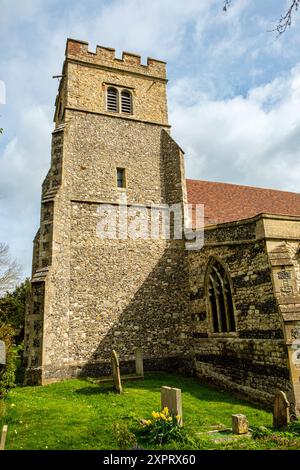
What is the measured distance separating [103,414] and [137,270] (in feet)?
22.7

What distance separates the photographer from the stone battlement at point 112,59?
53.8ft

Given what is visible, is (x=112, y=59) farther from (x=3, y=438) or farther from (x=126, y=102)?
(x=3, y=438)

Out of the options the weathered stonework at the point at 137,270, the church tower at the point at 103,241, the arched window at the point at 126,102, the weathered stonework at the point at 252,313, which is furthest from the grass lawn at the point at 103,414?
the arched window at the point at 126,102

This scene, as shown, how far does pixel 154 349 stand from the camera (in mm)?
13242

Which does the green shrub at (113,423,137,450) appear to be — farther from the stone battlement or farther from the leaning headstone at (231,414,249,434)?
the stone battlement

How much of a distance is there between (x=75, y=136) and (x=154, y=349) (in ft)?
32.4

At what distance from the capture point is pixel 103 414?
7.61 metres

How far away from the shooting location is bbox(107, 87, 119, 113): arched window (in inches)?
653

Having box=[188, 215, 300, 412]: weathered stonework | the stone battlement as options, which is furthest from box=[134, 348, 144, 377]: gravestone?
the stone battlement
